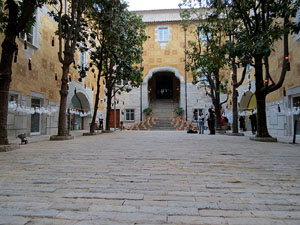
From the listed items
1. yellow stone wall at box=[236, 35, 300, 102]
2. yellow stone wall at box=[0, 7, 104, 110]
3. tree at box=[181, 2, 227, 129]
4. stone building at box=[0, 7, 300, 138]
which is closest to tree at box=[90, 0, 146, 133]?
yellow stone wall at box=[0, 7, 104, 110]

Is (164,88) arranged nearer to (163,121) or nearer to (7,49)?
(163,121)

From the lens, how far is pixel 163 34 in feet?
84.7

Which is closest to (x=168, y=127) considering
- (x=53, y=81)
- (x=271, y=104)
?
(x=271, y=104)

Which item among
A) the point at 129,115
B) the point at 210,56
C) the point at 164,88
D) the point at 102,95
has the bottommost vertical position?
the point at 129,115

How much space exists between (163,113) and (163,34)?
967 cm

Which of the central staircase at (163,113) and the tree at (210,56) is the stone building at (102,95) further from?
the tree at (210,56)

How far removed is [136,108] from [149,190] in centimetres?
2285

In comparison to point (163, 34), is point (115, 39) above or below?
below

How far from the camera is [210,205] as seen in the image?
6.64ft

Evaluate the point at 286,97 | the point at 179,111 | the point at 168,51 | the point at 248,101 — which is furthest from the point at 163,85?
the point at 286,97

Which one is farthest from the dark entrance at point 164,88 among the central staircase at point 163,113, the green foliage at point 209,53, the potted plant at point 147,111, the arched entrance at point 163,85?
the green foliage at point 209,53

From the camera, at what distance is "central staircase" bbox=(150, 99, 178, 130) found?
72.5 ft

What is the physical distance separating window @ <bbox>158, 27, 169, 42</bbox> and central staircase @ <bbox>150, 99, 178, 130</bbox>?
7.97m

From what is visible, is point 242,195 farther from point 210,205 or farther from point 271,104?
point 271,104
